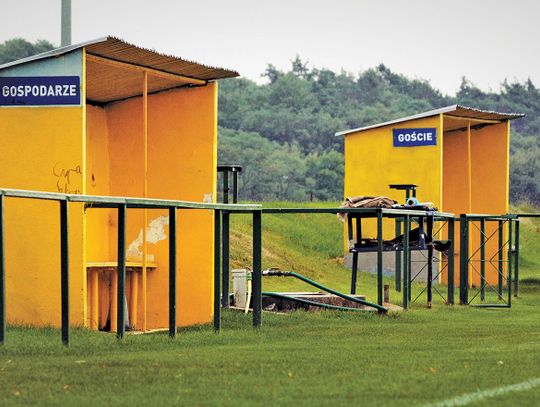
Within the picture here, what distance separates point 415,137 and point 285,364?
22.4 m

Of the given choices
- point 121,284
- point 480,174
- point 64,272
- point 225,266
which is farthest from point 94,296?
point 480,174

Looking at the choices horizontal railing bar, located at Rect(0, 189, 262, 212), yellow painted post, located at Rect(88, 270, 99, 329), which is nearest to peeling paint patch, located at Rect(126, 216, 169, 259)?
yellow painted post, located at Rect(88, 270, 99, 329)

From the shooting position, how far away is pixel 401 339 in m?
13.9

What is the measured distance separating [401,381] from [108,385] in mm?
2020

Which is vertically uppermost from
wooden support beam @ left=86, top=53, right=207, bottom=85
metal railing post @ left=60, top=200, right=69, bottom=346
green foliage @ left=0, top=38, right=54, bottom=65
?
green foliage @ left=0, top=38, right=54, bottom=65

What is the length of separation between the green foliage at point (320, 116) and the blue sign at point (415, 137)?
43865 mm

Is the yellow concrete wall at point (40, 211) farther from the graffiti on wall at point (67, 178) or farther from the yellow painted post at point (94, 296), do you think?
the yellow painted post at point (94, 296)

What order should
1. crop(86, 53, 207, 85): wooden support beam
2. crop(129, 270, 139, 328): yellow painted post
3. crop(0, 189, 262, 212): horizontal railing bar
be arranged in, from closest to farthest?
crop(0, 189, 262, 212): horizontal railing bar → crop(86, 53, 207, 85): wooden support beam → crop(129, 270, 139, 328): yellow painted post

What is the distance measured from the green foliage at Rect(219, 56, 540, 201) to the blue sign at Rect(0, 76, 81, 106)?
2411 inches

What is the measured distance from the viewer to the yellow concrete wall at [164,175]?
1764cm

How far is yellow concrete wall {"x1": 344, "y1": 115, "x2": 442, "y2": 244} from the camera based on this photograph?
31953mm

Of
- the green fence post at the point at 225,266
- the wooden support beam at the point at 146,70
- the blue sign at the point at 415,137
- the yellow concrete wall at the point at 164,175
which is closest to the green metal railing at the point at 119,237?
the yellow concrete wall at the point at 164,175

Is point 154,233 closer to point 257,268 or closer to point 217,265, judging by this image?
point 257,268

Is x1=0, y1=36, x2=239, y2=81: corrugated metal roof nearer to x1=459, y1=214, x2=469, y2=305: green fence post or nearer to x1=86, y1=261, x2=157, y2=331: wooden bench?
x1=86, y1=261, x2=157, y2=331: wooden bench
